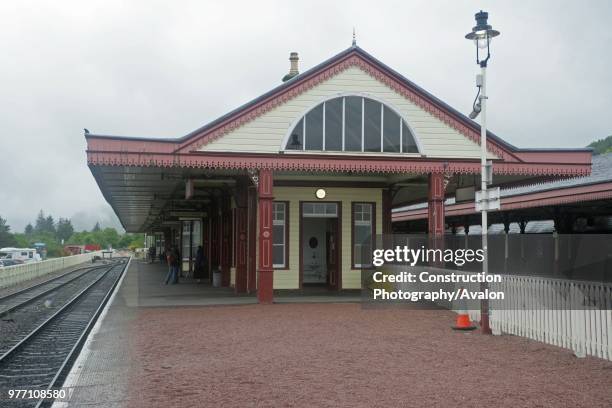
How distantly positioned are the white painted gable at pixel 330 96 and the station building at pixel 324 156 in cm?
3

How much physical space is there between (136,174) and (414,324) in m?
11.0

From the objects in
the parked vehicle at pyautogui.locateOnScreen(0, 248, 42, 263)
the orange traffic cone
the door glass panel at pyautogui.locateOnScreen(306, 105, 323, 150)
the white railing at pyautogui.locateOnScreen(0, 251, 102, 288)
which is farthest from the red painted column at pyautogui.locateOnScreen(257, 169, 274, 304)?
the parked vehicle at pyautogui.locateOnScreen(0, 248, 42, 263)

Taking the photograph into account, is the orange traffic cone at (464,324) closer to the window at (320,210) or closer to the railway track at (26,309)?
the railway track at (26,309)

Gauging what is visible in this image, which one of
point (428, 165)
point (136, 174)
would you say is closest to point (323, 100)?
point (428, 165)

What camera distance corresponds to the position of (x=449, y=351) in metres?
10.2

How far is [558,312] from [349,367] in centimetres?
364

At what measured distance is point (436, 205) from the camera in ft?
58.5

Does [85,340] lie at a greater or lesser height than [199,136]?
lesser

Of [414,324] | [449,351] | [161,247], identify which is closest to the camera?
[449,351]

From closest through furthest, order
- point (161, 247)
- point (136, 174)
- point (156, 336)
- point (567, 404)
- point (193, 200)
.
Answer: point (567, 404)
point (156, 336)
point (136, 174)
point (193, 200)
point (161, 247)

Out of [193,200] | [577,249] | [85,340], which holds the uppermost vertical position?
[193,200]

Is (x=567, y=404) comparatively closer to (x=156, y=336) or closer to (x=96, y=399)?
(x=96, y=399)

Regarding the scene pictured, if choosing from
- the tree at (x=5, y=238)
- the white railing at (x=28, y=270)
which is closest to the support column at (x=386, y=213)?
the white railing at (x=28, y=270)

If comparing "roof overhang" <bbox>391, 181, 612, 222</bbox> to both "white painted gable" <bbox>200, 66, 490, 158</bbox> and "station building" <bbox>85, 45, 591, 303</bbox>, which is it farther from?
"white painted gable" <bbox>200, 66, 490, 158</bbox>
